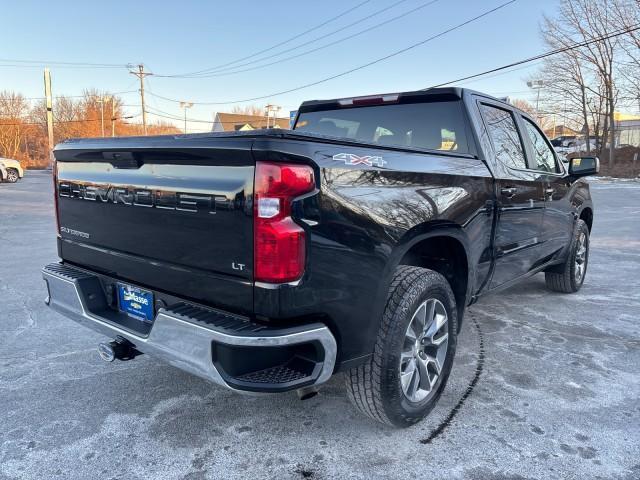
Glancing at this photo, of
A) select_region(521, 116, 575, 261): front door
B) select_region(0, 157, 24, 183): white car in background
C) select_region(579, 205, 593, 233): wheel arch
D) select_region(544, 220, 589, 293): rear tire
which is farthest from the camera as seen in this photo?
select_region(0, 157, 24, 183): white car in background

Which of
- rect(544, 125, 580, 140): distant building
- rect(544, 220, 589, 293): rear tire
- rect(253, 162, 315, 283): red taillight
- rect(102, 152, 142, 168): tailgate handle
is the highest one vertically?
rect(544, 125, 580, 140): distant building

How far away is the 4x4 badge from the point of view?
6.81 ft

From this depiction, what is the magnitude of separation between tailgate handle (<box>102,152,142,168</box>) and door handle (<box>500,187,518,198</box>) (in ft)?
7.80

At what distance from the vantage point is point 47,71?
1182 inches

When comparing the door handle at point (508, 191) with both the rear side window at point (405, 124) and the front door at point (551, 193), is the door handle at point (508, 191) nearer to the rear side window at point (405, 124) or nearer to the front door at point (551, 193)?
the rear side window at point (405, 124)

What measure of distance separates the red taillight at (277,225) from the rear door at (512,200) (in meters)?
1.93

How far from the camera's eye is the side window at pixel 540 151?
13.6 feet

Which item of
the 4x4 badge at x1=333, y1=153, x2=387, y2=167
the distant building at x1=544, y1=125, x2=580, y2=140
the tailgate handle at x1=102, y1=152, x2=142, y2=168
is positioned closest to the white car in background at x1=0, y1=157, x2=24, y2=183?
the tailgate handle at x1=102, y1=152, x2=142, y2=168

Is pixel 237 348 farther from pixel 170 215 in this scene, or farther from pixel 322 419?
pixel 322 419

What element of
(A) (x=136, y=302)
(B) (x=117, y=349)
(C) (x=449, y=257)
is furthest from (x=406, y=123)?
(B) (x=117, y=349)

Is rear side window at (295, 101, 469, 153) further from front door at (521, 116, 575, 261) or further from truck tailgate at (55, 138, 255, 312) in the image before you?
truck tailgate at (55, 138, 255, 312)

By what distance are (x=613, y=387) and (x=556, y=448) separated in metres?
0.95

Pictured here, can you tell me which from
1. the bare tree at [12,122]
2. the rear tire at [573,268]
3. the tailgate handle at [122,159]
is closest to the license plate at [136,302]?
the tailgate handle at [122,159]

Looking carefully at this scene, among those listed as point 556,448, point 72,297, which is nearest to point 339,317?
point 556,448
